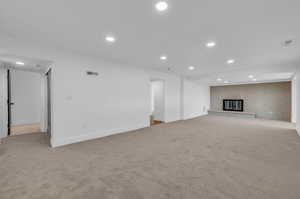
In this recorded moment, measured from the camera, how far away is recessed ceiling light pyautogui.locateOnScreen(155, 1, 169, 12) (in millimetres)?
1619

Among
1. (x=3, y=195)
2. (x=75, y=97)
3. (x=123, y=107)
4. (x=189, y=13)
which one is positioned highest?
(x=189, y=13)

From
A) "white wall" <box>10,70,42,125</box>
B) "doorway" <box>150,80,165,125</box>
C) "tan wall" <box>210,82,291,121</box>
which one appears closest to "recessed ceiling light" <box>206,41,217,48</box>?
"doorway" <box>150,80,165,125</box>

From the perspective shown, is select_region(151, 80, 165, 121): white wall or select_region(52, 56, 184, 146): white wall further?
select_region(151, 80, 165, 121): white wall

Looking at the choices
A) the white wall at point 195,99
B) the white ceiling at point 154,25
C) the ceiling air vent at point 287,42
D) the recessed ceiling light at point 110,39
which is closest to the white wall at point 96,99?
the white ceiling at point 154,25

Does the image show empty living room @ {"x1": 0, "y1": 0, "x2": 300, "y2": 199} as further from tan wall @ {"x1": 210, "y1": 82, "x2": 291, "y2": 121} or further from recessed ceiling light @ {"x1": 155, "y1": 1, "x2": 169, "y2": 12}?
tan wall @ {"x1": 210, "y1": 82, "x2": 291, "y2": 121}

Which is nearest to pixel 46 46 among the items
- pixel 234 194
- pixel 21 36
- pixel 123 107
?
pixel 21 36

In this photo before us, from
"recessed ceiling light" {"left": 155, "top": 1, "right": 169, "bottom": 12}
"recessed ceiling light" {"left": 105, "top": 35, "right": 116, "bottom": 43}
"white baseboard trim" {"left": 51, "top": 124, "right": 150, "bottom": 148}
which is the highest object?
"recessed ceiling light" {"left": 105, "top": 35, "right": 116, "bottom": 43}

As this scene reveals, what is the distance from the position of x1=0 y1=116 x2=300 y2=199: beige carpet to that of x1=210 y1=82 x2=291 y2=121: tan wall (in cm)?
648

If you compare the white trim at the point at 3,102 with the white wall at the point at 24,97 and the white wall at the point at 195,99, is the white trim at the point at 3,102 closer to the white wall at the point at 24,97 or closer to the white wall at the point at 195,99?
the white wall at the point at 24,97

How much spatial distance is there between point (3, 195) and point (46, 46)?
2.95 metres

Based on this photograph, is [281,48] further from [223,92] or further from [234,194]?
[223,92]

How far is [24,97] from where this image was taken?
5.51m

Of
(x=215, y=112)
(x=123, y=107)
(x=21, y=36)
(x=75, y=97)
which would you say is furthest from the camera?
(x=215, y=112)

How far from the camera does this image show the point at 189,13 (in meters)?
1.81
